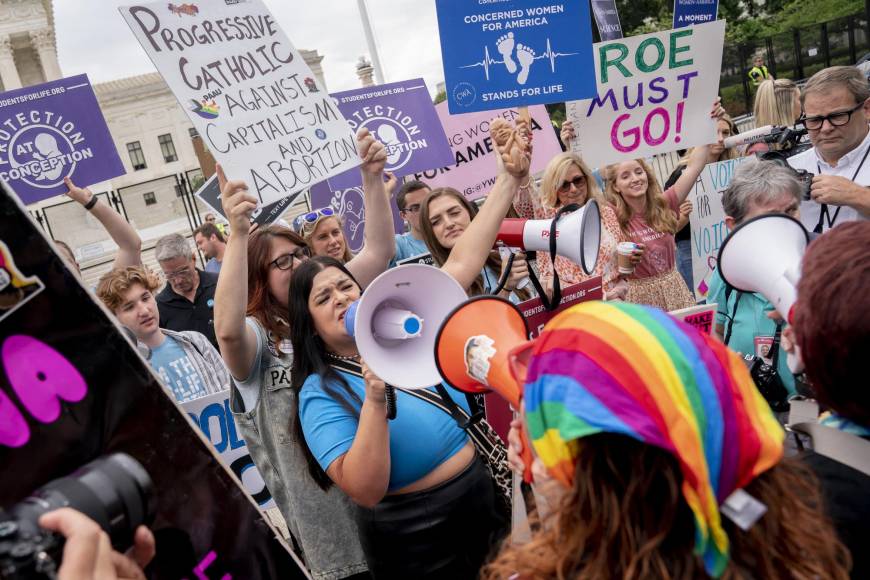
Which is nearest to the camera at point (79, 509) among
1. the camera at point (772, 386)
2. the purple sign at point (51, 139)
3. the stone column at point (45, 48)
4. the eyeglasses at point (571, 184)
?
the camera at point (772, 386)

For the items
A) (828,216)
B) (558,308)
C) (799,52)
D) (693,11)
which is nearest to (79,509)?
(558,308)

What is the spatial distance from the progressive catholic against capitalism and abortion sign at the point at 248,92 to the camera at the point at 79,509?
1.68m

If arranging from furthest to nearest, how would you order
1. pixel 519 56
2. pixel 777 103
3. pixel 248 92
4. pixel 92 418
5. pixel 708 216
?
pixel 777 103, pixel 708 216, pixel 519 56, pixel 248 92, pixel 92 418

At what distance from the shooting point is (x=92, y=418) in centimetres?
124

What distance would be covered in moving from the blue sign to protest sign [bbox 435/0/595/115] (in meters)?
2.06

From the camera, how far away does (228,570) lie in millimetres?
1385

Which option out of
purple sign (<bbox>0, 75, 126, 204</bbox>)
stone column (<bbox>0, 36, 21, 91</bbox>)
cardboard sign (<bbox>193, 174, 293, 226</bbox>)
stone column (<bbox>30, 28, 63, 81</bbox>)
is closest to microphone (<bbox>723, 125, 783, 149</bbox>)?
cardboard sign (<bbox>193, 174, 293, 226</bbox>)

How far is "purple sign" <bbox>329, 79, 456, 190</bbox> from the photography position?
18.0 feet

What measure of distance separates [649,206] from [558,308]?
2.25 m

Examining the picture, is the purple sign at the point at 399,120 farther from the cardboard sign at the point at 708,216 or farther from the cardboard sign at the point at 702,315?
the cardboard sign at the point at 702,315

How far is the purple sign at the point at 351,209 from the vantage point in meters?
5.92

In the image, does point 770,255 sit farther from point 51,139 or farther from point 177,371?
point 51,139

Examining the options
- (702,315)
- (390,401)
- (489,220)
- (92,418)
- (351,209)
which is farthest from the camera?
→ (351,209)

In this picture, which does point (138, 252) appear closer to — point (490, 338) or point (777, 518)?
point (490, 338)
